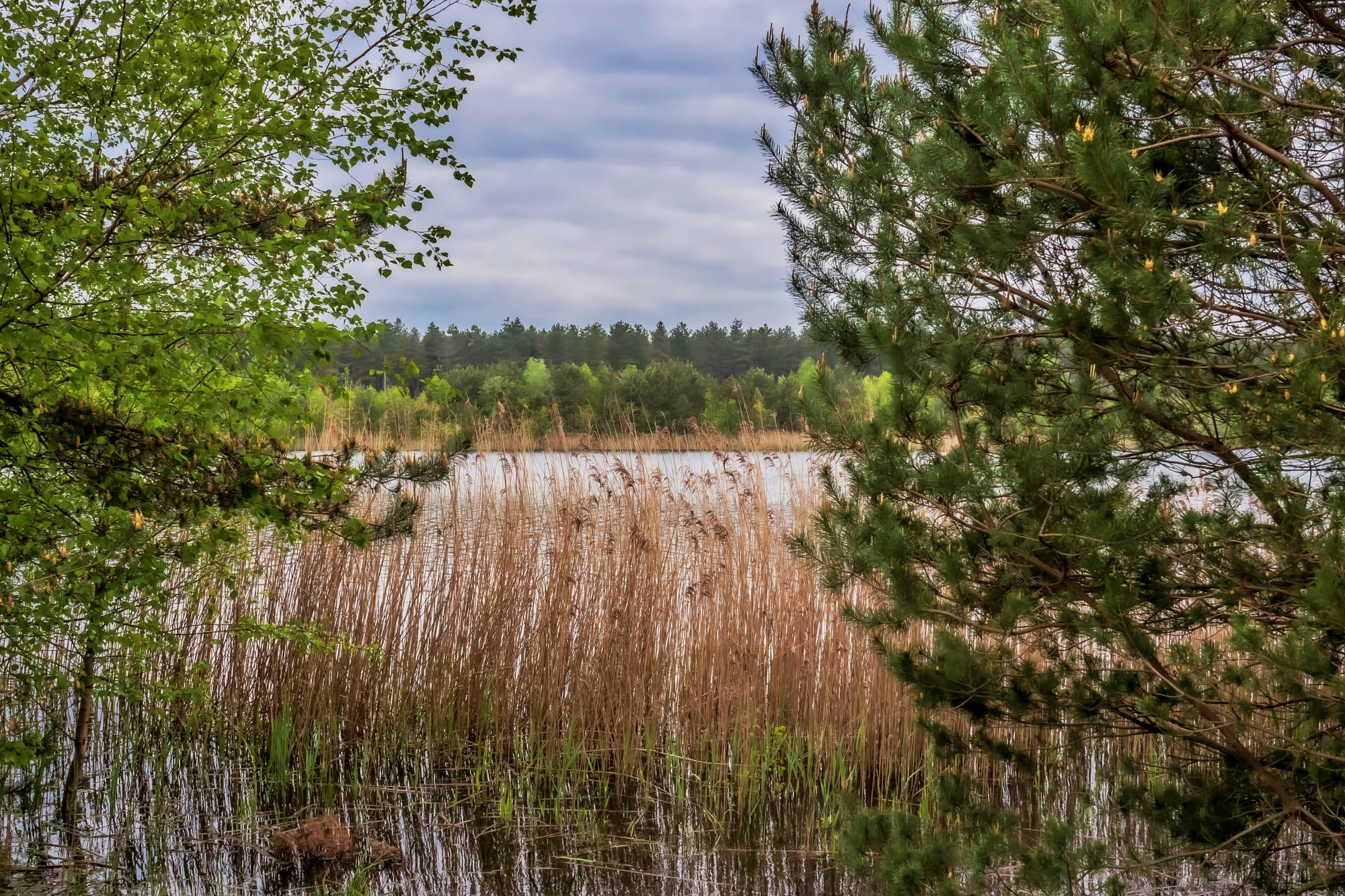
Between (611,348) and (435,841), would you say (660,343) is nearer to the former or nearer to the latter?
(611,348)

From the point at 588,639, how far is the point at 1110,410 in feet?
8.66

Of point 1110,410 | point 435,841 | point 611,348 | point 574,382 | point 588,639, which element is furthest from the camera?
point 611,348

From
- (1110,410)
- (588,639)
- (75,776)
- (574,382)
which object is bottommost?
(75,776)

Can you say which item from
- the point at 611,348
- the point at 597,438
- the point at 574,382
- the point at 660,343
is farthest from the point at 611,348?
the point at 597,438

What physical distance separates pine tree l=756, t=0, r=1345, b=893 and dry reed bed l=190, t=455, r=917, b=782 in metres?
1.50

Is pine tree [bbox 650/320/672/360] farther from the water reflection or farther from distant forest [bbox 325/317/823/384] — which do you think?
the water reflection

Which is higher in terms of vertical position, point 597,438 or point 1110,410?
point 1110,410

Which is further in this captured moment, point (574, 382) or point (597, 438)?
point (574, 382)

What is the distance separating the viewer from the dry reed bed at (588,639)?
4.26 m

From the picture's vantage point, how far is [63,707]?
4.31 m

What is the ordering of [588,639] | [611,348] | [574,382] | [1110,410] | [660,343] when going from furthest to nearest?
[660,343] → [611,348] → [574,382] → [588,639] → [1110,410]

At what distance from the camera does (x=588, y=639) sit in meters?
4.43

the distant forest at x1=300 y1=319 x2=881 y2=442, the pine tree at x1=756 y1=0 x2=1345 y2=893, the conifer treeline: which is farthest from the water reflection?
the conifer treeline

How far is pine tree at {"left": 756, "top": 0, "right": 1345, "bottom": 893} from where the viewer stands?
211 centimetres
